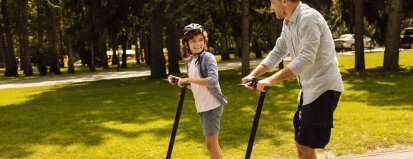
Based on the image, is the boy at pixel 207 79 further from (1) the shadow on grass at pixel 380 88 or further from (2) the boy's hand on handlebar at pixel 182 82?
(1) the shadow on grass at pixel 380 88

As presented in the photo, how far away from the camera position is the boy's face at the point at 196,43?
4934 mm

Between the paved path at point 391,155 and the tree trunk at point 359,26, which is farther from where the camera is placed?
the tree trunk at point 359,26

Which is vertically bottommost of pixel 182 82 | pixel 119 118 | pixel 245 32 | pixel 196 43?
pixel 119 118

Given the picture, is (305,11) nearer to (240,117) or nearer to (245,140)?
(245,140)

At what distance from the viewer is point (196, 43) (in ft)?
16.3

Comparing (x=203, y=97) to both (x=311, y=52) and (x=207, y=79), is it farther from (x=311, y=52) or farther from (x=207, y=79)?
(x=311, y=52)

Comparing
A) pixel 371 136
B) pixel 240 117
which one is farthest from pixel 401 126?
pixel 240 117

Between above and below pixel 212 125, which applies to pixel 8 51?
above

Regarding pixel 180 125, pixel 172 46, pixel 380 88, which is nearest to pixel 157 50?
pixel 172 46

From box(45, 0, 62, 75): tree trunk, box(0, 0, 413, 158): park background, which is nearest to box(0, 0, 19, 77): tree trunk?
box(45, 0, 62, 75): tree trunk

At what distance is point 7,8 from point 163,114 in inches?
1251

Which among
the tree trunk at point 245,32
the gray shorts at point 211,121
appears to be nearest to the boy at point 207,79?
the gray shorts at point 211,121

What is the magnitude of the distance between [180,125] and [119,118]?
2.17 m

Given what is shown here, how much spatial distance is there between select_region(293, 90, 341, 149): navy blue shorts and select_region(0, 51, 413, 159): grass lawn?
1665 millimetres
